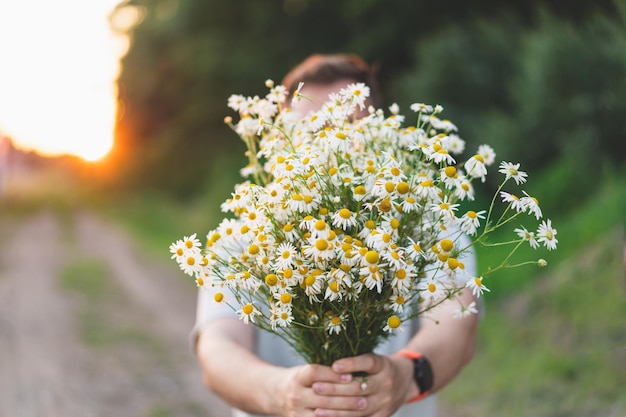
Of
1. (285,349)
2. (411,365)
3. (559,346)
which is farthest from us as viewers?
(559,346)

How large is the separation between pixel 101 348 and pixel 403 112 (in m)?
6.20

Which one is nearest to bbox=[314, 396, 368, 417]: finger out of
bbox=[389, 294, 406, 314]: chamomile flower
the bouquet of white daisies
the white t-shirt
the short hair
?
the bouquet of white daisies

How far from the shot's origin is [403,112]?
35.4 ft

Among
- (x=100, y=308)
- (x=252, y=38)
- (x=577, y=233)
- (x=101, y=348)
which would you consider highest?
(x=252, y=38)

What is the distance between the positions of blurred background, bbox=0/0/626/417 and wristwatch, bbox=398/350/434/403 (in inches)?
52.3

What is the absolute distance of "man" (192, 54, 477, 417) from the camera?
5.50 ft

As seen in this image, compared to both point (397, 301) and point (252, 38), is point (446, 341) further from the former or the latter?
point (252, 38)

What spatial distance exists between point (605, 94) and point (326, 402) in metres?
6.02

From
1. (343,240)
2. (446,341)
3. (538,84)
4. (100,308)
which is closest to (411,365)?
(446,341)

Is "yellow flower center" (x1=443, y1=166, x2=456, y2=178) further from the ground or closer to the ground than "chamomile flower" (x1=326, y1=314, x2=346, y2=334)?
further from the ground

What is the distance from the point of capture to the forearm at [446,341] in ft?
6.63

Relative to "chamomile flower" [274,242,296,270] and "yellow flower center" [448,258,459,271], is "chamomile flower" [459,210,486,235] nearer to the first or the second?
"yellow flower center" [448,258,459,271]

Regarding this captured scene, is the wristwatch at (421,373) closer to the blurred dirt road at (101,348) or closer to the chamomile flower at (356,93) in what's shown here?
the chamomile flower at (356,93)

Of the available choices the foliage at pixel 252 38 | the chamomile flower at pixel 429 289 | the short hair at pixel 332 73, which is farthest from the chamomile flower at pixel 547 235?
the foliage at pixel 252 38
